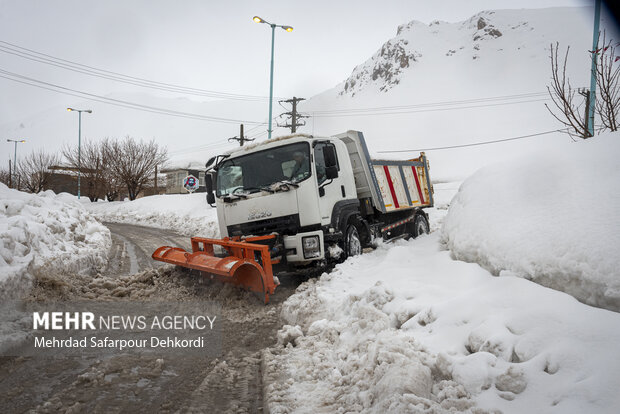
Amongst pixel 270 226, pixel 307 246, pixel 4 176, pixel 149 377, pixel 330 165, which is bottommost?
pixel 149 377

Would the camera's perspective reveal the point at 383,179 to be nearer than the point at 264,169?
No

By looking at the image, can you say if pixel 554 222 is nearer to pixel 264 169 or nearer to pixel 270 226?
pixel 270 226

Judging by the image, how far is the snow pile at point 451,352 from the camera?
2262 millimetres

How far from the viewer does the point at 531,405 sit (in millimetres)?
2174

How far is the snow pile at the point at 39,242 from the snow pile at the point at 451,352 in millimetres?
3568

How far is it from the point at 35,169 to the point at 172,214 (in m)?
26.7

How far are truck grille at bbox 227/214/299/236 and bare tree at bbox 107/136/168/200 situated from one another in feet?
108

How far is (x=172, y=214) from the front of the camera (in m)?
23.5

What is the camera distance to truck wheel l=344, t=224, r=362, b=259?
22.9 feet

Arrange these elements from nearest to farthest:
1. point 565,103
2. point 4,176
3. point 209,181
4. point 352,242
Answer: point 565,103
point 352,242
point 209,181
point 4,176

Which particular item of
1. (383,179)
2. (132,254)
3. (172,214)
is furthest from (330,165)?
(172,214)

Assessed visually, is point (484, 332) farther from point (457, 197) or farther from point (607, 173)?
point (457, 197)

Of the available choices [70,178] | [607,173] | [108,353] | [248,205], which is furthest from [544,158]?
[70,178]

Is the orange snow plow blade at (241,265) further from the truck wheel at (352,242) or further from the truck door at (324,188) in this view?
the truck wheel at (352,242)
